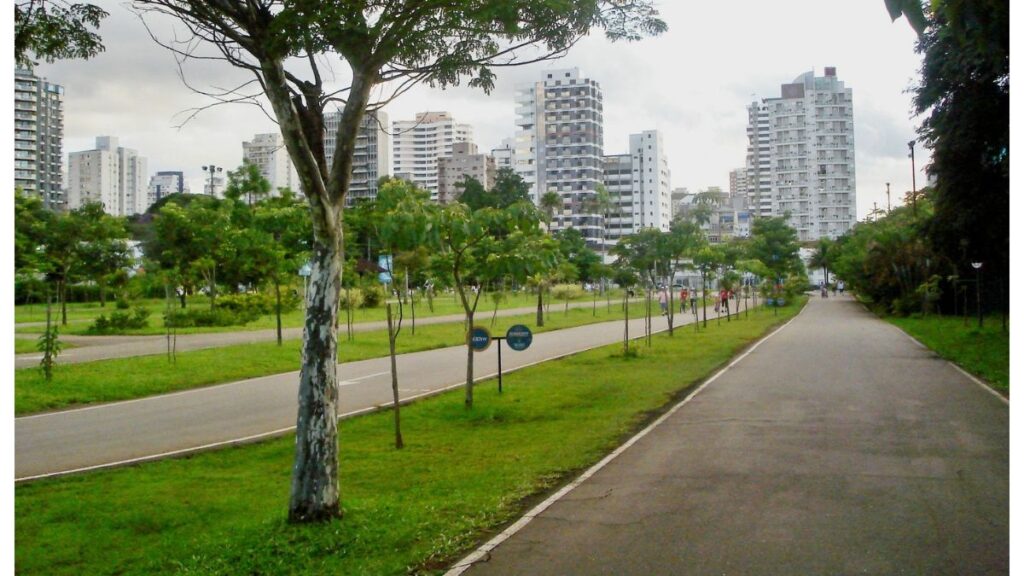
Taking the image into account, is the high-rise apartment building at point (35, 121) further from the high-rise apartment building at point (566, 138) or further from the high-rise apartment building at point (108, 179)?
the high-rise apartment building at point (566, 138)

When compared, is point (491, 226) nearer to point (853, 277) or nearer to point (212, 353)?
point (212, 353)

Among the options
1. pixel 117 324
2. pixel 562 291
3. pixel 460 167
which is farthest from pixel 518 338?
pixel 460 167

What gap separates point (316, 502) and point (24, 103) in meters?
7.09

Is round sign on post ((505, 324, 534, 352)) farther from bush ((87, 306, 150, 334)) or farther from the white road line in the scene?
bush ((87, 306, 150, 334))

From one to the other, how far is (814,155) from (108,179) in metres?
115

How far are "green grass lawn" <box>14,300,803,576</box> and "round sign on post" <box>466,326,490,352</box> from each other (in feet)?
3.17

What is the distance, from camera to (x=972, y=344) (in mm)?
21891

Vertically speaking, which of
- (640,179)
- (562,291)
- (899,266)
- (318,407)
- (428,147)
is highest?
(428,147)

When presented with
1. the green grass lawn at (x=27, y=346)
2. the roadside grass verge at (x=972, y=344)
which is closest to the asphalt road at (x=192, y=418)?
the green grass lawn at (x=27, y=346)

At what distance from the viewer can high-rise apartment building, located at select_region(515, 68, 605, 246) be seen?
108000mm

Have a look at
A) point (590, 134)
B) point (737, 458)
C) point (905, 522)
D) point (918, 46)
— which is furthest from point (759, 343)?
point (590, 134)

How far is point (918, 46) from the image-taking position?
69.9 feet

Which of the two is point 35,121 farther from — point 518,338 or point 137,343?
point 137,343

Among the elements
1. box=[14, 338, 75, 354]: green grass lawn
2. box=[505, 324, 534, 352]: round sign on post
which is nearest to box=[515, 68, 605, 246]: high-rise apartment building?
box=[14, 338, 75, 354]: green grass lawn
